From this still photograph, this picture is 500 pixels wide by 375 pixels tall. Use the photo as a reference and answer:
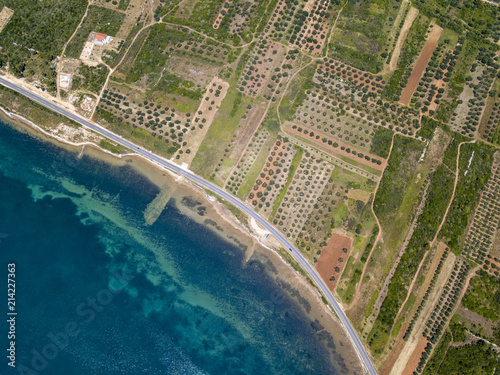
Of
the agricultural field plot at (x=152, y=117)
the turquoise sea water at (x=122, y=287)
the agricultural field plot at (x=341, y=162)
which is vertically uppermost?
the agricultural field plot at (x=341, y=162)

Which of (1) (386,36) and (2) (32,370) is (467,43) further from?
(2) (32,370)

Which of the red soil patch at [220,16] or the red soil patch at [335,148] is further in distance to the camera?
the red soil patch at [220,16]

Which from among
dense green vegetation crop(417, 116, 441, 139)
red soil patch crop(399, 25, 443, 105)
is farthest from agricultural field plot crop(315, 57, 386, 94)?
dense green vegetation crop(417, 116, 441, 139)

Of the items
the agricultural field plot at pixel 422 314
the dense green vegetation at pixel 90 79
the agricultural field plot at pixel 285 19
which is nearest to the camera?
the agricultural field plot at pixel 422 314

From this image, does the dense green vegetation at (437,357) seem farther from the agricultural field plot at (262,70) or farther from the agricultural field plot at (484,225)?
the agricultural field plot at (262,70)

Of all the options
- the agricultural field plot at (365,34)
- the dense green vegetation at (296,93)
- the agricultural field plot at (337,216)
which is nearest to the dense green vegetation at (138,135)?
the dense green vegetation at (296,93)

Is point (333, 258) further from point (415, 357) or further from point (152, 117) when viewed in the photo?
point (152, 117)

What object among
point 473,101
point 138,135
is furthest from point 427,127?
point 138,135

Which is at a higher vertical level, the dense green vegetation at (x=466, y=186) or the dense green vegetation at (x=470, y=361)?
the dense green vegetation at (x=466, y=186)
